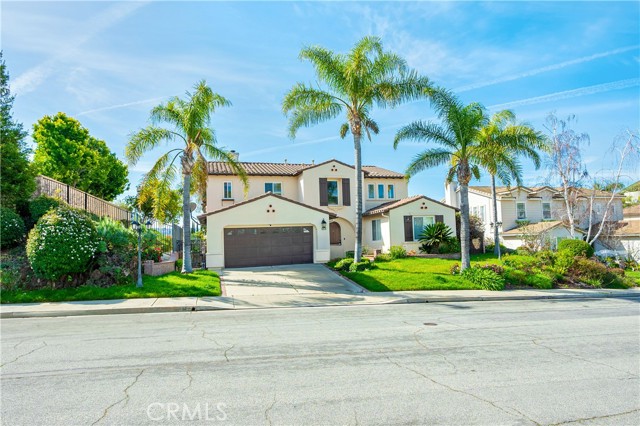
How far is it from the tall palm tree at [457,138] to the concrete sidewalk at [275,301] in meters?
3.47

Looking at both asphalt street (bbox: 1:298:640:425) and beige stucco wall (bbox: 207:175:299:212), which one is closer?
asphalt street (bbox: 1:298:640:425)

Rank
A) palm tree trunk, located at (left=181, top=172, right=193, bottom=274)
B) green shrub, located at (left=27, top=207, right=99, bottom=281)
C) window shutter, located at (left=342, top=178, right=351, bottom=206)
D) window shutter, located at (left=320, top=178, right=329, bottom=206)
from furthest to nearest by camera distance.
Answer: window shutter, located at (left=342, top=178, right=351, bottom=206), window shutter, located at (left=320, top=178, right=329, bottom=206), palm tree trunk, located at (left=181, top=172, right=193, bottom=274), green shrub, located at (left=27, top=207, right=99, bottom=281)

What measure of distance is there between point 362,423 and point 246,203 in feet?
64.3

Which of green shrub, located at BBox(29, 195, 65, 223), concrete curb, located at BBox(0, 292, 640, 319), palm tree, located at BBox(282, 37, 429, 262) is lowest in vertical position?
concrete curb, located at BBox(0, 292, 640, 319)

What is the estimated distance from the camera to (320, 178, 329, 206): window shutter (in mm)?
27750

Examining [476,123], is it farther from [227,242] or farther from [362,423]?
[362,423]

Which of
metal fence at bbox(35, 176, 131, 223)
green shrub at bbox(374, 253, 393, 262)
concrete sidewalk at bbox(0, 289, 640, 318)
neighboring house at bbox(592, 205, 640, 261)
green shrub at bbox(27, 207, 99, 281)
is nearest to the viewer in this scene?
concrete sidewalk at bbox(0, 289, 640, 318)

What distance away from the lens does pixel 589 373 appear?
18.8 feet

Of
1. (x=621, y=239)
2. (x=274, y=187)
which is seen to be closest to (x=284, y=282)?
(x=274, y=187)

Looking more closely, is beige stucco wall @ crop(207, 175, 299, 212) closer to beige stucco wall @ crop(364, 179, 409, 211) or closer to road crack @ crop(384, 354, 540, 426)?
beige stucco wall @ crop(364, 179, 409, 211)

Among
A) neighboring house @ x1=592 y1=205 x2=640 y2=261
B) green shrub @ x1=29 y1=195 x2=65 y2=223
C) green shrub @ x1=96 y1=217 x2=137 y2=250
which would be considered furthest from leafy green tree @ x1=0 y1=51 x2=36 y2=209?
neighboring house @ x1=592 y1=205 x2=640 y2=261

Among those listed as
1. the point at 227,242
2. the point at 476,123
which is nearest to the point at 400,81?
the point at 476,123

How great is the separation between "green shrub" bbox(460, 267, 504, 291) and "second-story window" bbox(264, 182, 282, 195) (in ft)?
48.3

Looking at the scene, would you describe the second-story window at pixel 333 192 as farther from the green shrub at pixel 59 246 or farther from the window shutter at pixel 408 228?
the green shrub at pixel 59 246
